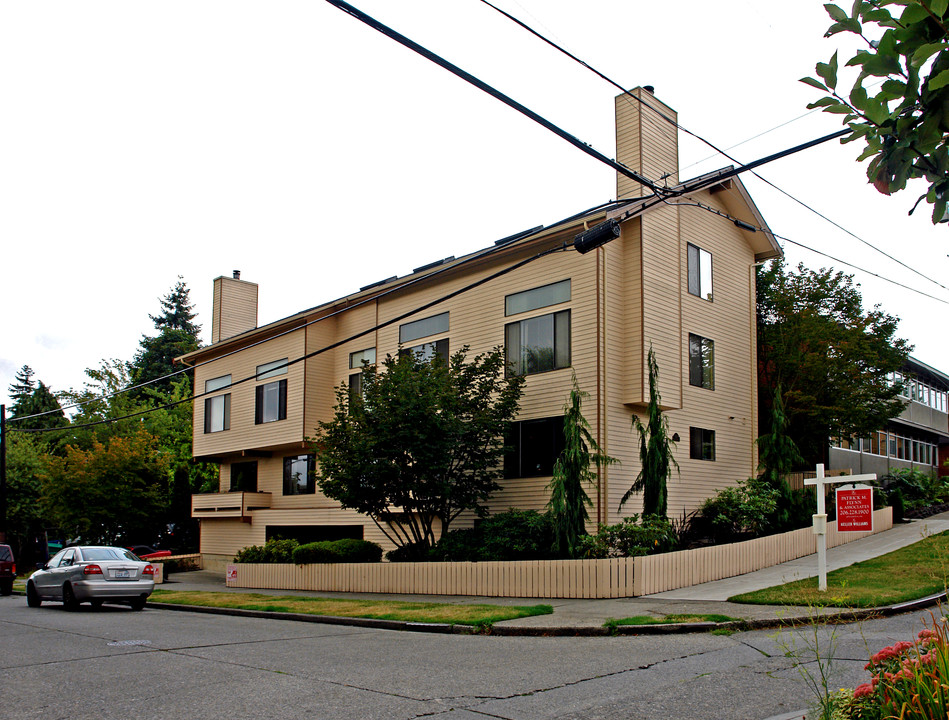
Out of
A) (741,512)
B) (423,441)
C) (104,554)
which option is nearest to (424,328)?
(423,441)

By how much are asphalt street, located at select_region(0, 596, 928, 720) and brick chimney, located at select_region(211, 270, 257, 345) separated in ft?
80.4

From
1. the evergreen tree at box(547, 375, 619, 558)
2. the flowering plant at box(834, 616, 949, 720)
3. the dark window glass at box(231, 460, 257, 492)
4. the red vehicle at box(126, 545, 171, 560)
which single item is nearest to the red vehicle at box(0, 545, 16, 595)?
the red vehicle at box(126, 545, 171, 560)

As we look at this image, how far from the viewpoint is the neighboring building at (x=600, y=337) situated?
2270cm

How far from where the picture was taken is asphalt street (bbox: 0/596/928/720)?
25.3 feet

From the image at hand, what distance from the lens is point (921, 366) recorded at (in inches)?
1752

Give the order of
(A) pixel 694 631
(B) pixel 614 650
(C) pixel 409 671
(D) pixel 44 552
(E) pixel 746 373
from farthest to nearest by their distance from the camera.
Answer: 1. (D) pixel 44 552
2. (E) pixel 746 373
3. (A) pixel 694 631
4. (B) pixel 614 650
5. (C) pixel 409 671

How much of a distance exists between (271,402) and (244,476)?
4945 mm

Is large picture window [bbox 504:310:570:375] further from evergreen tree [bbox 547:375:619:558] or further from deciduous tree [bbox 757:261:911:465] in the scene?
deciduous tree [bbox 757:261:911:465]

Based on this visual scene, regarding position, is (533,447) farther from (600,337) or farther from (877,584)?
(877,584)

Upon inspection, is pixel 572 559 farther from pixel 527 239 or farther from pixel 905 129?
pixel 905 129

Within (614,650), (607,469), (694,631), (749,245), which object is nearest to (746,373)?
(749,245)

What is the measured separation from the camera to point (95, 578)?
19.5 m

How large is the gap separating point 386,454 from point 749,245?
1457 cm

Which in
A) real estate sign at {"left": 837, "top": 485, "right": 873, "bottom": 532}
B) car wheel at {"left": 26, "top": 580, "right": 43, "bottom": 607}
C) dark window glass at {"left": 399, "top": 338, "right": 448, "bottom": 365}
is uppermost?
dark window glass at {"left": 399, "top": 338, "right": 448, "bottom": 365}
